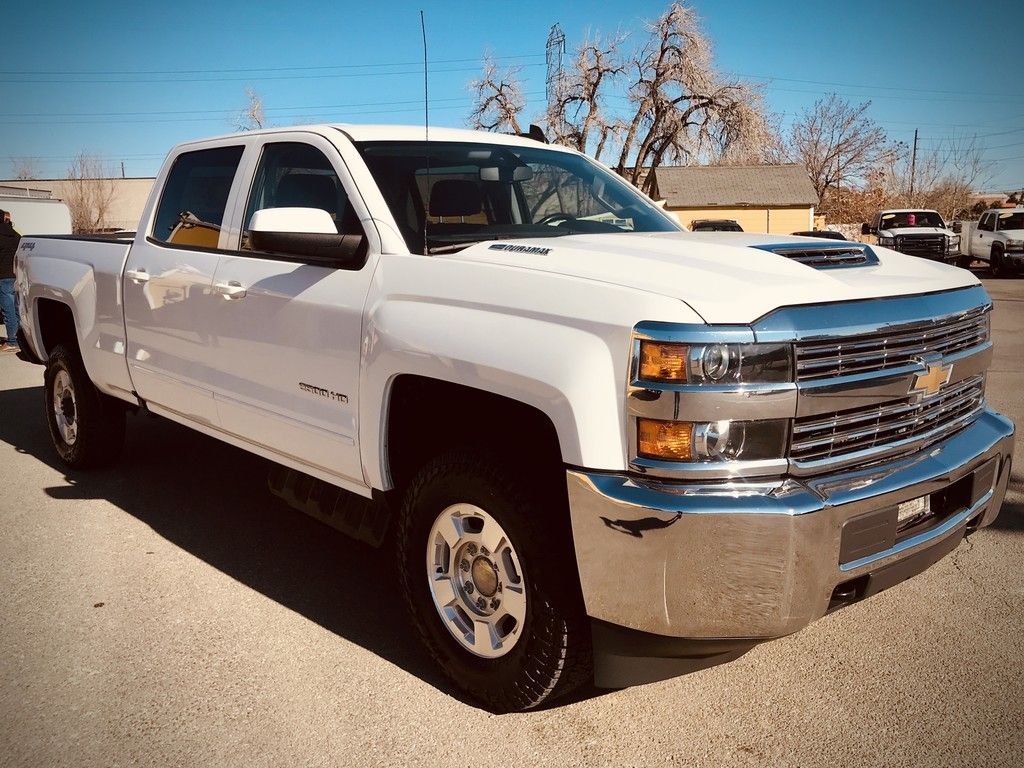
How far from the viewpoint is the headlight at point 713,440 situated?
7.89ft

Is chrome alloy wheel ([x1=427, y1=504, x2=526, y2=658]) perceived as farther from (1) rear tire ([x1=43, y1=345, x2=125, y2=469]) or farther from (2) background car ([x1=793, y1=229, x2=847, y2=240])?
(1) rear tire ([x1=43, y1=345, x2=125, y2=469])

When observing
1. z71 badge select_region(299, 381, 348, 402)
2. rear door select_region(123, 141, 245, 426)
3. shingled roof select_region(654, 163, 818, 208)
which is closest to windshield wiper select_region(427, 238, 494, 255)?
z71 badge select_region(299, 381, 348, 402)

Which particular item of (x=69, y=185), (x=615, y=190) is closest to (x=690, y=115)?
(x=69, y=185)

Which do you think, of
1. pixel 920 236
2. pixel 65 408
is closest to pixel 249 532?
pixel 65 408

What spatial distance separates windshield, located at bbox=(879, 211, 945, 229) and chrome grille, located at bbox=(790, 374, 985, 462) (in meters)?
25.1

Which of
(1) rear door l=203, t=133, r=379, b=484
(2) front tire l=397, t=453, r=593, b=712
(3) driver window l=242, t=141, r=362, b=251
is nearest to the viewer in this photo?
(2) front tire l=397, t=453, r=593, b=712

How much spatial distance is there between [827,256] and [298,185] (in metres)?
2.30

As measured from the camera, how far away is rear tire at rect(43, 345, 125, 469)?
18.8ft

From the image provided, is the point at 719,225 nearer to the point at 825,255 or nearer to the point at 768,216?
the point at 768,216

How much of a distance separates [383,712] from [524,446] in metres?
1.09

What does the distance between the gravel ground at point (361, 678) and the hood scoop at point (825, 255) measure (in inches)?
59.1

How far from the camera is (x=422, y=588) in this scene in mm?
3219

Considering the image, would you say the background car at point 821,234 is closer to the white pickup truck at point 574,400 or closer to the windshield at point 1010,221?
the white pickup truck at point 574,400

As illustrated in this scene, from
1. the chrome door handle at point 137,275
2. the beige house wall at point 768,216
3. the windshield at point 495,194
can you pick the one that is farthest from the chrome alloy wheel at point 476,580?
the beige house wall at point 768,216
